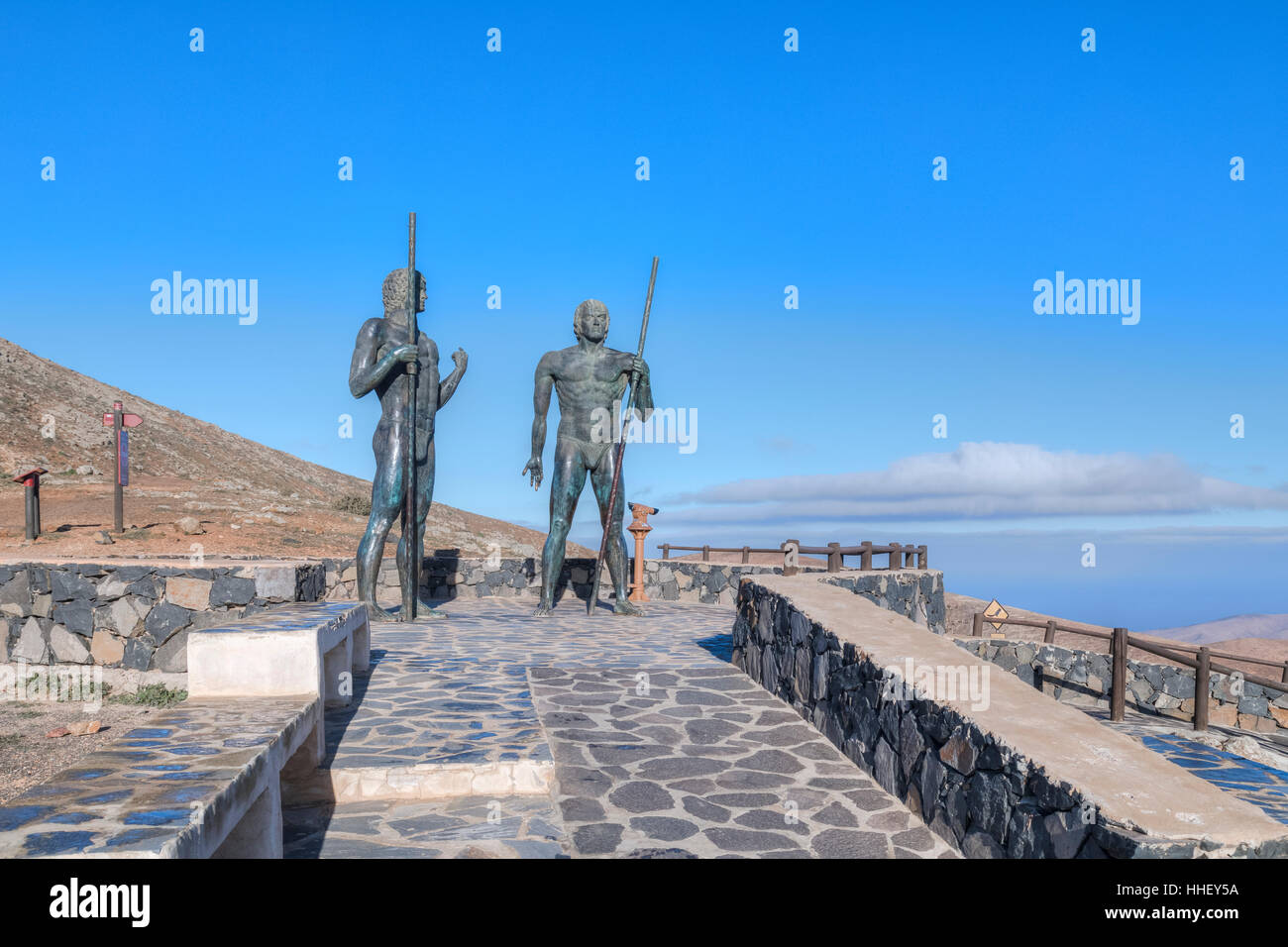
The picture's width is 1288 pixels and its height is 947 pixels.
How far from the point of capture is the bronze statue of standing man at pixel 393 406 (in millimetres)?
8047

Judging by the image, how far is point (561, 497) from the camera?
30.4 feet

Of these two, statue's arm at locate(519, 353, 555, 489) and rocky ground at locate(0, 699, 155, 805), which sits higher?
statue's arm at locate(519, 353, 555, 489)

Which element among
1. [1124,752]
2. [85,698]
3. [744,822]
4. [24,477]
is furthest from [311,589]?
[24,477]

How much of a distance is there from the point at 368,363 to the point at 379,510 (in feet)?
4.45

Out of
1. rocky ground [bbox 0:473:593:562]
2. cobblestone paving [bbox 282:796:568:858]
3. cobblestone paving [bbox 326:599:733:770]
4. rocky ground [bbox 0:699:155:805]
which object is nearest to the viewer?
cobblestone paving [bbox 282:796:568:858]

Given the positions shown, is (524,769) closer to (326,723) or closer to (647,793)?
(647,793)

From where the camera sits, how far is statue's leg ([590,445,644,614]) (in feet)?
30.5

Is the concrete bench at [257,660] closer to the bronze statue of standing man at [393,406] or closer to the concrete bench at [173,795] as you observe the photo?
the concrete bench at [173,795]

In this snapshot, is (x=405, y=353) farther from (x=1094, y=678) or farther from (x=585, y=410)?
(x=1094, y=678)

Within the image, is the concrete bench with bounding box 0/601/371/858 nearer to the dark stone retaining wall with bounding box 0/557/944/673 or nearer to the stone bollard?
the dark stone retaining wall with bounding box 0/557/944/673

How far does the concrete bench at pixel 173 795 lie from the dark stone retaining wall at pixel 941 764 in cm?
230

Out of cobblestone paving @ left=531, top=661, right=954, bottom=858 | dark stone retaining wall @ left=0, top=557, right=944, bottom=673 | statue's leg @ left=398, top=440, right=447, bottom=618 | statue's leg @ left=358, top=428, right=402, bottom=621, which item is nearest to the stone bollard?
statue's leg @ left=398, top=440, right=447, bottom=618

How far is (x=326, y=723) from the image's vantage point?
4.51 metres

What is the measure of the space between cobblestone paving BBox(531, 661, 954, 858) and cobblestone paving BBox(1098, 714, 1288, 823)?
4.03 m
